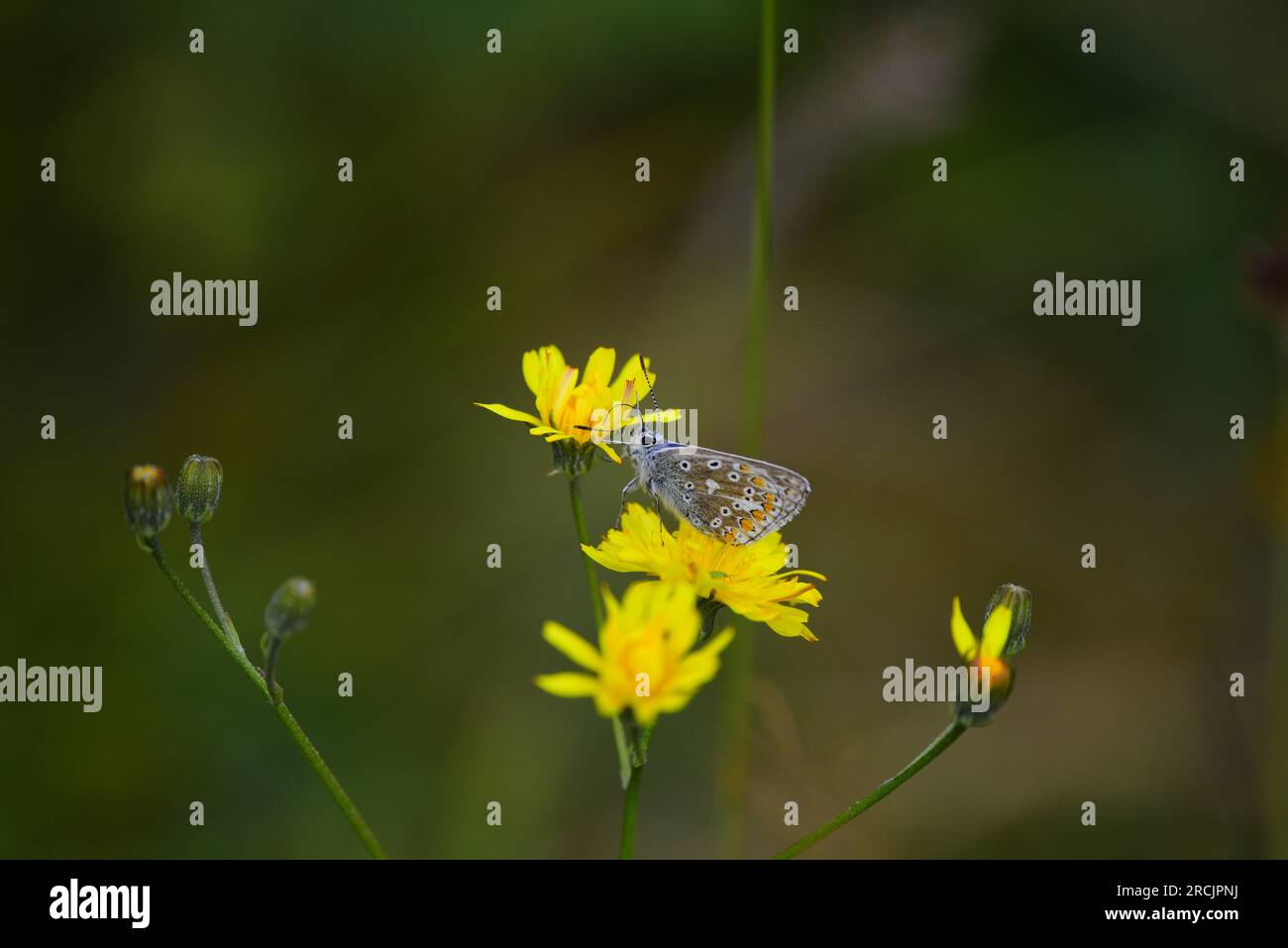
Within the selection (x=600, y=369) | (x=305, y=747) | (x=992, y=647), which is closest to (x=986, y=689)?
(x=992, y=647)

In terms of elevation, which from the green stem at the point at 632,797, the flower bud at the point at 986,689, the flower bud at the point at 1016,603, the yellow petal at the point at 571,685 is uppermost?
the flower bud at the point at 1016,603

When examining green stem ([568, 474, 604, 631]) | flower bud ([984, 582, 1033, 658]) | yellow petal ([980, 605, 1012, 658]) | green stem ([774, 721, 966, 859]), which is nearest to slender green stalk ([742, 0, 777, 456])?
green stem ([568, 474, 604, 631])

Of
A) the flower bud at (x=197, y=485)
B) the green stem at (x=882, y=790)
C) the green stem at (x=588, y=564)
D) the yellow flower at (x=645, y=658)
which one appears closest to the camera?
the yellow flower at (x=645, y=658)

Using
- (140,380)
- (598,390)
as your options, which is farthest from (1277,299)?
(140,380)

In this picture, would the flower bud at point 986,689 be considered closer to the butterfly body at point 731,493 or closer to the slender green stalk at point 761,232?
the butterfly body at point 731,493

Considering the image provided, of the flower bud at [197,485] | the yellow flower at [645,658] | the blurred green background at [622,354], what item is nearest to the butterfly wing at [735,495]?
the yellow flower at [645,658]
